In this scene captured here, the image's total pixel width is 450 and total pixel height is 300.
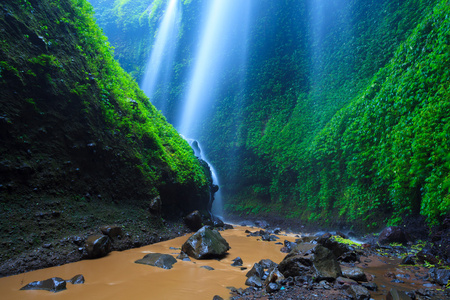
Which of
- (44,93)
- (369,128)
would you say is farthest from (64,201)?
(369,128)

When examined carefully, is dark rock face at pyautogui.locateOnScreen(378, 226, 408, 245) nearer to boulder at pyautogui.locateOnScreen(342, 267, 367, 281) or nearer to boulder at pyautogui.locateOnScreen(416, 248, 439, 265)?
boulder at pyautogui.locateOnScreen(416, 248, 439, 265)

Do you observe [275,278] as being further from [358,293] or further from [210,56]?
[210,56]

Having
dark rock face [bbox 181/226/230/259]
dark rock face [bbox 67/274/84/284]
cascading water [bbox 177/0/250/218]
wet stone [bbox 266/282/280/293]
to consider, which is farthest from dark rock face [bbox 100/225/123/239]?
cascading water [bbox 177/0/250/218]

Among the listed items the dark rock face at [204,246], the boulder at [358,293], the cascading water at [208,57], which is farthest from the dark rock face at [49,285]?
the cascading water at [208,57]

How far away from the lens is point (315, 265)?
3.65 m

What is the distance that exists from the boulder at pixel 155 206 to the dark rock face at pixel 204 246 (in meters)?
2.09

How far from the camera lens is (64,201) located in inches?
197

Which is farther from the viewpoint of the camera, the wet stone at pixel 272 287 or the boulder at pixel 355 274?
the boulder at pixel 355 274

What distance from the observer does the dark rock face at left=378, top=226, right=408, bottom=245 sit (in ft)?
20.8

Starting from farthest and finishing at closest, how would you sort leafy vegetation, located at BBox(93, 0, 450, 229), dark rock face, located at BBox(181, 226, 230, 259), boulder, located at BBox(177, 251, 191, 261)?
leafy vegetation, located at BBox(93, 0, 450, 229), dark rock face, located at BBox(181, 226, 230, 259), boulder, located at BBox(177, 251, 191, 261)

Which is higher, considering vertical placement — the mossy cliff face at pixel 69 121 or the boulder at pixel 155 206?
the mossy cliff face at pixel 69 121

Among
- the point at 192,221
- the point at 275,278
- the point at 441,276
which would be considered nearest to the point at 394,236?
the point at 441,276

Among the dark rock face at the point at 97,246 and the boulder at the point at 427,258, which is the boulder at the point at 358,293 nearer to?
the boulder at the point at 427,258

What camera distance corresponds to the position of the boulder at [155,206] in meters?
7.12
